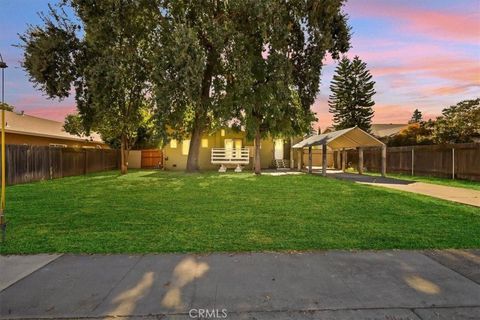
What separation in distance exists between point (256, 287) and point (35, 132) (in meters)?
23.7

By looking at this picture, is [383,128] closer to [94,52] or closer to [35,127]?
[94,52]

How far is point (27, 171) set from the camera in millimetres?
16406

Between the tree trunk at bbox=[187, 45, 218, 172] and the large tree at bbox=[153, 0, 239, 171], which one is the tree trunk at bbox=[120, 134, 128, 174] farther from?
the tree trunk at bbox=[187, 45, 218, 172]

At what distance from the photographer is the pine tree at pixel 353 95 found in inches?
1804

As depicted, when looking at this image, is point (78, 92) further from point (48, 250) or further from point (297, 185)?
point (48, 250)

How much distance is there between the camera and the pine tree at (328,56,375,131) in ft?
150

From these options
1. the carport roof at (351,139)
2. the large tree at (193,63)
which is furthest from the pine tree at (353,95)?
the large tree at (193,63)

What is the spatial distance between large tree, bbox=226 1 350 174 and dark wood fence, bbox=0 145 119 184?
9.90 metres

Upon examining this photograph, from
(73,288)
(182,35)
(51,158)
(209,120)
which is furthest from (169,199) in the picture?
(209,120)

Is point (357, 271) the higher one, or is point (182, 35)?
point (182, 35)

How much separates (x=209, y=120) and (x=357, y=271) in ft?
62.4

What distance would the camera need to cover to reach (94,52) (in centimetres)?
1927

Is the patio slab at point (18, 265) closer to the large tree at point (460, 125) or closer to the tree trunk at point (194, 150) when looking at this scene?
the tree trunk at point (194, 150)

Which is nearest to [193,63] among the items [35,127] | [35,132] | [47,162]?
[47,162]
